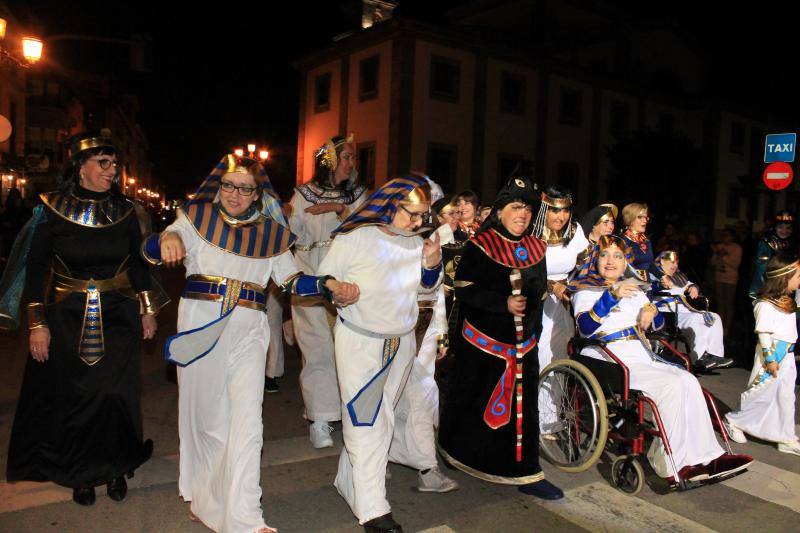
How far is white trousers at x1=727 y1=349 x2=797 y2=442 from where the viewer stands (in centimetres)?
566

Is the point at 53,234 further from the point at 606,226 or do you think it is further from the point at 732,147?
the point at 732,147

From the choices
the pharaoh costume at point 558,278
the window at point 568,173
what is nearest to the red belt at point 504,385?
the pharaoh costume at point 558,278

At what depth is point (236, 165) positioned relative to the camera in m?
3.72

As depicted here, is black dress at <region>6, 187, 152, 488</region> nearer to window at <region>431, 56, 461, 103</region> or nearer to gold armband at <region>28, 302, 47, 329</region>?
gold armband at <region>28, 302, 47, 329</region>

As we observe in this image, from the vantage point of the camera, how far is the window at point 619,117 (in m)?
31.3

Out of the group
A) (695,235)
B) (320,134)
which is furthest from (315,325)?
(320,134)

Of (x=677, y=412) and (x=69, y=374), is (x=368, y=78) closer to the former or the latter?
(x=677, y=412)

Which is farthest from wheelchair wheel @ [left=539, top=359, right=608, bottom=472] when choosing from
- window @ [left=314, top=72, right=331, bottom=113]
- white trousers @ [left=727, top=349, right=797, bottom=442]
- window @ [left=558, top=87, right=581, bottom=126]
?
window @ [left=558, top=87, right=581, bottom=126]

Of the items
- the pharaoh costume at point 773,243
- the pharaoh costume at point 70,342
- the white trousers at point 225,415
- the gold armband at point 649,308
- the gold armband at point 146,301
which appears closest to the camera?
the white trousers at point 225,415

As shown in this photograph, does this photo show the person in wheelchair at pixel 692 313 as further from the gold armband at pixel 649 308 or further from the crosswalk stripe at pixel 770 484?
the crosswalk stripe at pixel 770 484

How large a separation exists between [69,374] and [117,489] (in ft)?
2.58

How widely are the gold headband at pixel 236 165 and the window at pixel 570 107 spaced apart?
2718 cm

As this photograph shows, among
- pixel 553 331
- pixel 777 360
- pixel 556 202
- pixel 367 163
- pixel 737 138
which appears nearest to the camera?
pixel 556 202

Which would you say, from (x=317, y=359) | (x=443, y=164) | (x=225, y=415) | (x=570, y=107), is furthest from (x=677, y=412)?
(x=570, y=107)
